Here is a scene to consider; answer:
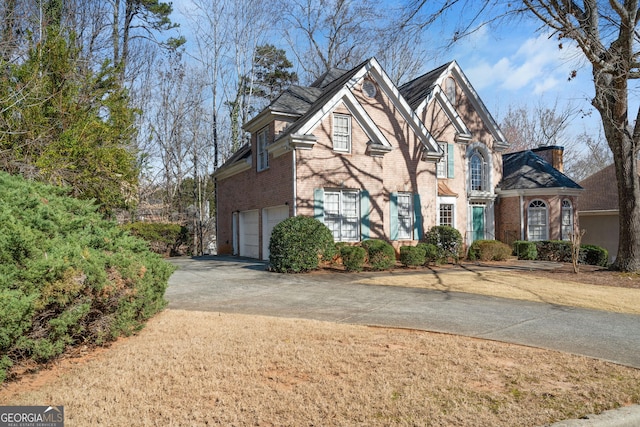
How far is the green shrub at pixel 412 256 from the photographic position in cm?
1557

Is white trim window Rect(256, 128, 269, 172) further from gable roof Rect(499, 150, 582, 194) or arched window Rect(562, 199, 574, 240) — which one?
arched window Rect(562, 199, 574, 240)

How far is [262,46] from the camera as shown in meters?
31.6

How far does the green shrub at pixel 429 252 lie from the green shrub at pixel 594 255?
7405 mm

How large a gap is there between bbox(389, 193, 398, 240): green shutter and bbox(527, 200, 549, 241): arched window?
28.8 ft

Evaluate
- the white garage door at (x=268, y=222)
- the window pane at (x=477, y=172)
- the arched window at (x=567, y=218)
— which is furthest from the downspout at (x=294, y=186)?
the arched window at (x=567, y=218)

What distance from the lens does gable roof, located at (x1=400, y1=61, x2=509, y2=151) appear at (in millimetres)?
21766

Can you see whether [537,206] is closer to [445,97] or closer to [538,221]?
[538,221]

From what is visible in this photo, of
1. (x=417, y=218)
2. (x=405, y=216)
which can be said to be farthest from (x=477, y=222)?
(x=405, y=216)

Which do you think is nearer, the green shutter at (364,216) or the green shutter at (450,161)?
the green shutter at (364,216)

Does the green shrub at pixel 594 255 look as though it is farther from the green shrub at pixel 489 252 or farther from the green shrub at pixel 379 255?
the green shrub at pixel 379 255

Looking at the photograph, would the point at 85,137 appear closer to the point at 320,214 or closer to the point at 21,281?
the point at 320,214

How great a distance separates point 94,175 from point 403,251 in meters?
11.2

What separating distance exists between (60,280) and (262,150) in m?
14.9

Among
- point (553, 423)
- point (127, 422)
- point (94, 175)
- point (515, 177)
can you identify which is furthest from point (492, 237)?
point (127, 422)
